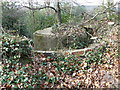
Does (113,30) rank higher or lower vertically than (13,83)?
higher

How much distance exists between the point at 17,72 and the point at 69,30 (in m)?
2.85

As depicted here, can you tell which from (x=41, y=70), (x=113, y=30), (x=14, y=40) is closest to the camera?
(x=41, y=70)

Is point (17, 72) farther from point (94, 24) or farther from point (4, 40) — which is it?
point (94, 24)

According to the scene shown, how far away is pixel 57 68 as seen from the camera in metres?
4.26

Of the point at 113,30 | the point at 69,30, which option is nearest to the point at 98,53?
the point at 113,30

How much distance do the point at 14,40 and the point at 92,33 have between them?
3.30 metres

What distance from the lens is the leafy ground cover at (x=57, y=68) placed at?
3664 millimetres

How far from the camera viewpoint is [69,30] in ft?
19.9

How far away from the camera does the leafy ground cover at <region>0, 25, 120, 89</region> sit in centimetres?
366

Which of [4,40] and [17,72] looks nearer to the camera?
[17,72]

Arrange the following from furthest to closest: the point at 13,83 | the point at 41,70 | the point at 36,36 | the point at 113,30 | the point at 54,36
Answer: the point at 36,36, the point at 54,36, the point at 113,30, the point at 41,70, the point at 13,83

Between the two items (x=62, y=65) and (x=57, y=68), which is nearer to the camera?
(x=57, y=68)

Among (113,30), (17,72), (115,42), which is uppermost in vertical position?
(113,30)

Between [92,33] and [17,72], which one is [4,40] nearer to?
[17,72]
